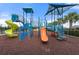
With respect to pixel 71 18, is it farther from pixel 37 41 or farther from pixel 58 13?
pixel 37 41

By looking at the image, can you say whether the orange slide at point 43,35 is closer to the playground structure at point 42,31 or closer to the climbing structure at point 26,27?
the playground structure at point 42,31

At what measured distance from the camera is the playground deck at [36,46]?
3715 millimetres

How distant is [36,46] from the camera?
12.2ft

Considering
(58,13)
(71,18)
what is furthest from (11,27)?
(71,18)

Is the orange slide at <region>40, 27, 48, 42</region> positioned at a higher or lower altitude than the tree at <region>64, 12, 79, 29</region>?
lower

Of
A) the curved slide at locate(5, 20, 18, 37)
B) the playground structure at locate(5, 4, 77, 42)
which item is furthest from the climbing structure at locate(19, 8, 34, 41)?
the curved slide at locate(5, 20, 18, 37)

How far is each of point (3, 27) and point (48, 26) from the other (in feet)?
2.13

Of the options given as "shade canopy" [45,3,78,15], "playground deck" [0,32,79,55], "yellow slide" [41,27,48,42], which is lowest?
"playground deck" [0,32,79,55]

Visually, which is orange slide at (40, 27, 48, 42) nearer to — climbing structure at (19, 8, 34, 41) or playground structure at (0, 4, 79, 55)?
playground structure at (0, 4, 79, 55)

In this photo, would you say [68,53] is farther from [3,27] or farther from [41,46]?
[3,27]

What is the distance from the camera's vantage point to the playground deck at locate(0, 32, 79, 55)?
3.71 m

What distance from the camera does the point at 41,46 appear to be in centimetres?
371

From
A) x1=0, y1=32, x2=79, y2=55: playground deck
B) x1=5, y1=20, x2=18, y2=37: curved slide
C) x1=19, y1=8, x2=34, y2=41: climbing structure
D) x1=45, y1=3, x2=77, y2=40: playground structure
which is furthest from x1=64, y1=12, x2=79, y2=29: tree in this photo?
x1=5, y1=20, x2=18, y2=37: curved slide
